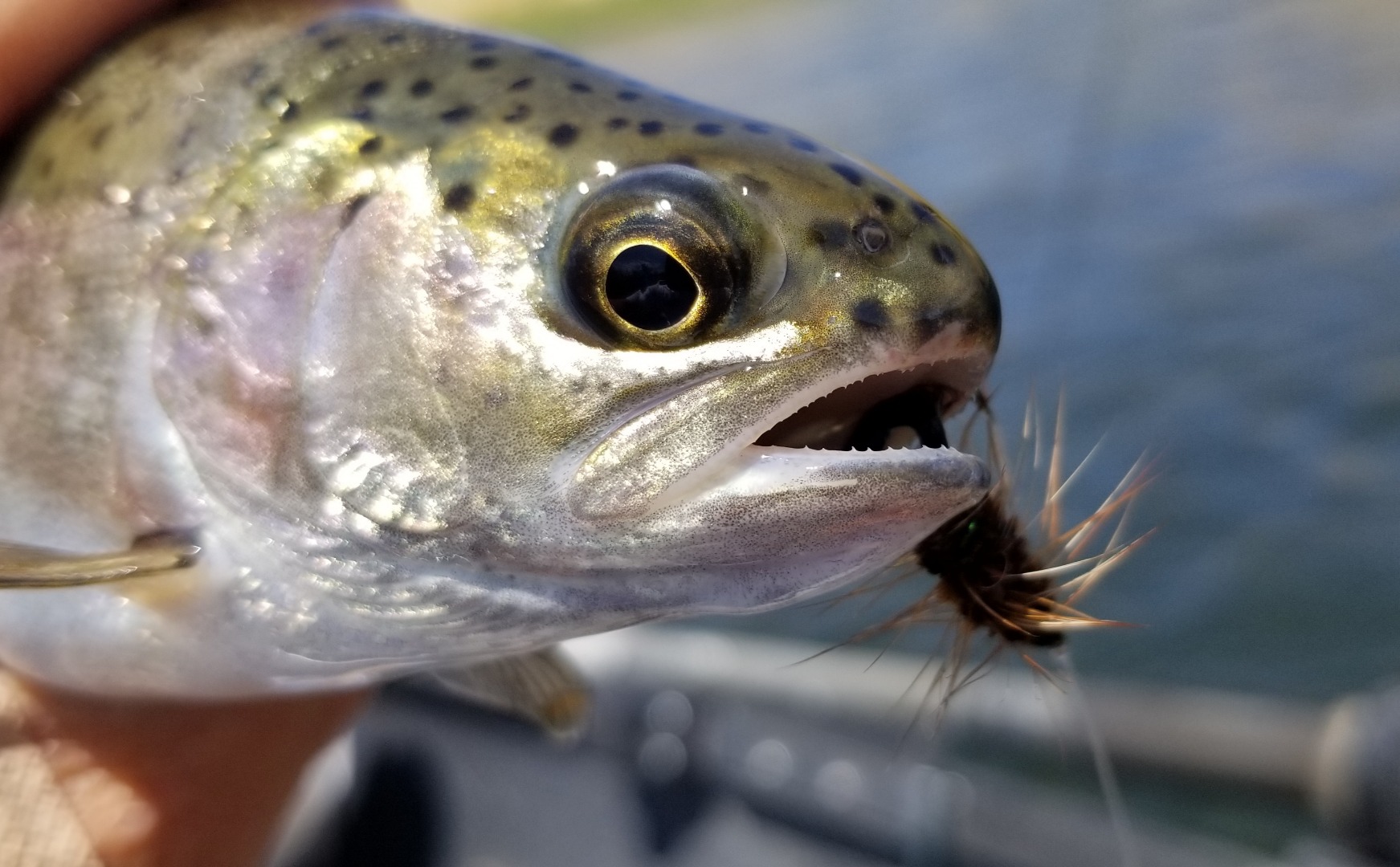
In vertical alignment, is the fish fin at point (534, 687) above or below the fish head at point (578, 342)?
below

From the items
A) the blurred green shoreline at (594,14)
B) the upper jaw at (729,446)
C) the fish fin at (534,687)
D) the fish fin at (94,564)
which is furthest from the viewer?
the blurred green shoreline at (594,14)

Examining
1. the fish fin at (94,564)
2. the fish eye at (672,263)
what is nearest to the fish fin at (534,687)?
the fish fin at (94,564)

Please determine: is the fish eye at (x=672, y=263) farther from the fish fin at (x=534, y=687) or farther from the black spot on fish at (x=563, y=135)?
the fish fin at (x=534, y=687)

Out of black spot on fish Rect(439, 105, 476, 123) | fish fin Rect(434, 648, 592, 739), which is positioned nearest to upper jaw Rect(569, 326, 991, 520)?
black spot on fish Rect(439, 105, 476, 123)

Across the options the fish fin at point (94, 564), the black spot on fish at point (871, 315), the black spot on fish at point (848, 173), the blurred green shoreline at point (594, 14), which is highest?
the blurred green shoreline at point (594, 14)

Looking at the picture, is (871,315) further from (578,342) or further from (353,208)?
(353,208)

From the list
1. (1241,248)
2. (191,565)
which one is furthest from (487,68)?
(1241,248)

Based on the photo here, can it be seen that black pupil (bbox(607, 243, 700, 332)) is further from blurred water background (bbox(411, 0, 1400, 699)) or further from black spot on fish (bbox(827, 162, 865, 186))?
blurred water background (bbox(411, 0, 1400, 699))
